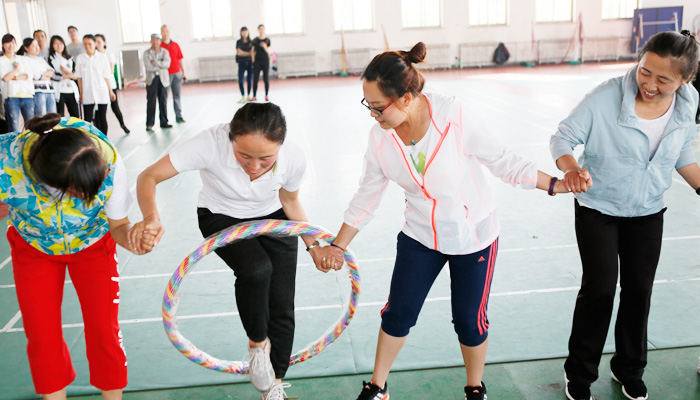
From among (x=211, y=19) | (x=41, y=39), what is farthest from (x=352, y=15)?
(x=41, y=39)

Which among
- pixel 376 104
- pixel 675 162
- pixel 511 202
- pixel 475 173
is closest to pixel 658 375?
pixel 675 162

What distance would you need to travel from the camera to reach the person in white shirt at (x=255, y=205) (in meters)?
2.68

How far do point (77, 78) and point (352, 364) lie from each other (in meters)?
9.52

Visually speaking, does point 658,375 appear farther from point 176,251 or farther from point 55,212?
point 176,251

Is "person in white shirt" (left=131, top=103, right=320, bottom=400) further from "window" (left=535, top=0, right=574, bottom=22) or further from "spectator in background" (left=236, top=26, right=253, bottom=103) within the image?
"window" (left=535, top=0, right=574, bottom=22)

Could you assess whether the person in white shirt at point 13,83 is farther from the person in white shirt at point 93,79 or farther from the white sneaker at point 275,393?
the white sneaker at point 275,393

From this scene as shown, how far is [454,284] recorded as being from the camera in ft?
9.43

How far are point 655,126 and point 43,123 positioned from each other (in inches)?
105

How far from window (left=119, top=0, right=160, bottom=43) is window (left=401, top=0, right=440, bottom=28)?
9962 mm

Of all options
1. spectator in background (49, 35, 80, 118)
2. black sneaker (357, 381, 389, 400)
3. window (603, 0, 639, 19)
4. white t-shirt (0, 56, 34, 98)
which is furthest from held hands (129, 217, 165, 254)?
window (603, 0, 639, 19)

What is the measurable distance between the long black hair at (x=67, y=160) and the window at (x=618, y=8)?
92.2ft

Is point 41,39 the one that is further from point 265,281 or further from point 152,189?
point 265,281

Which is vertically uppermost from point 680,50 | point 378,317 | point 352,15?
point 352,15

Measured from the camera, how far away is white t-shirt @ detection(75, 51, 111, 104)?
36.0 ft
